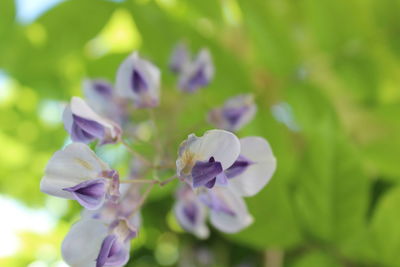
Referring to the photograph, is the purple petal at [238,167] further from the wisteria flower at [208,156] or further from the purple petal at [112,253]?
the purple petal at [112,253]

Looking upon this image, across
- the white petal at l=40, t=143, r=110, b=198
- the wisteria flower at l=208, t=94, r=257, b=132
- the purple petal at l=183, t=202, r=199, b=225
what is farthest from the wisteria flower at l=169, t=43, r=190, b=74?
the white petal at l=40, t=143, r=110, b=198

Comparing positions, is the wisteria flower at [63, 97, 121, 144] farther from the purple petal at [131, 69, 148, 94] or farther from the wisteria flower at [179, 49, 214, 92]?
the wisteria flower at [179, 49, 214, 92]

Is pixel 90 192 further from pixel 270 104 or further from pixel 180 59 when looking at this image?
pixel 270 104

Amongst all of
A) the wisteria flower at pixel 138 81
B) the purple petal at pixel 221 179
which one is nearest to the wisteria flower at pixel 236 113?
the wisteria flower at pixel 138 81

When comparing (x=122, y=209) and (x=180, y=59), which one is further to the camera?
(x=180, y=59)

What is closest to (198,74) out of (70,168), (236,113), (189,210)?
(236,113)
